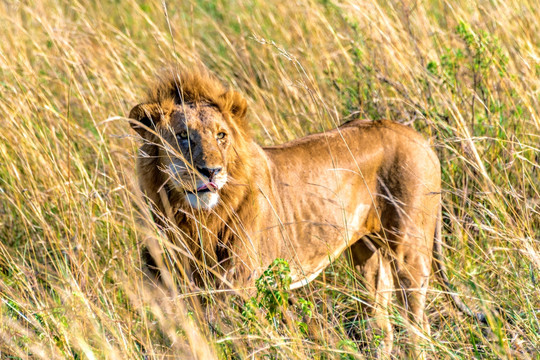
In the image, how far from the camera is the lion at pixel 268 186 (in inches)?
130

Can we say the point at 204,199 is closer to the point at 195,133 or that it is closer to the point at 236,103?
the point at 195,133

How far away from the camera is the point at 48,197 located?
441cm

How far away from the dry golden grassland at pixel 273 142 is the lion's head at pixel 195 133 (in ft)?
0.60

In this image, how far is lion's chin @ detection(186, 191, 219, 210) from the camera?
3246 millimetres

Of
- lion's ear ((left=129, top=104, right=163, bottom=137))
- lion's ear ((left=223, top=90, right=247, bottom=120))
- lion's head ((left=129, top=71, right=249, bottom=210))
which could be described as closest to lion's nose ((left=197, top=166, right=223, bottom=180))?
lion's head ((left=129, top=71, right=249, bottom=210))

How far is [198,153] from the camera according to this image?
10.8 feet

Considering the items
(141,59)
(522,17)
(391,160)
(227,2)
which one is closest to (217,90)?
(391,160)

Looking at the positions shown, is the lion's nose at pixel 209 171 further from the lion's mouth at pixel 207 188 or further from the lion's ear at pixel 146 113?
the lion's ear at pixel 146 113

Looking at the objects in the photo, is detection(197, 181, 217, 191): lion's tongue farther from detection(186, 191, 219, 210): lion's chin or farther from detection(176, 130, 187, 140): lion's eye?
detection(176, 130, 187, 140): lion's eye

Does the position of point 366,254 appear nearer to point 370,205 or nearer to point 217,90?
point 370,205

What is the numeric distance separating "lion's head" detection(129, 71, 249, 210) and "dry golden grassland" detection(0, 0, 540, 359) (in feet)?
0.60

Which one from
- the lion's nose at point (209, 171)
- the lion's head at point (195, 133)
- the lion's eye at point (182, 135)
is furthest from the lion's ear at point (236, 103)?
the lion's nose at point (209, 171)

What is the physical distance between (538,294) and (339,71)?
123 inches

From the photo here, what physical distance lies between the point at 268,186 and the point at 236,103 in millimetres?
444
